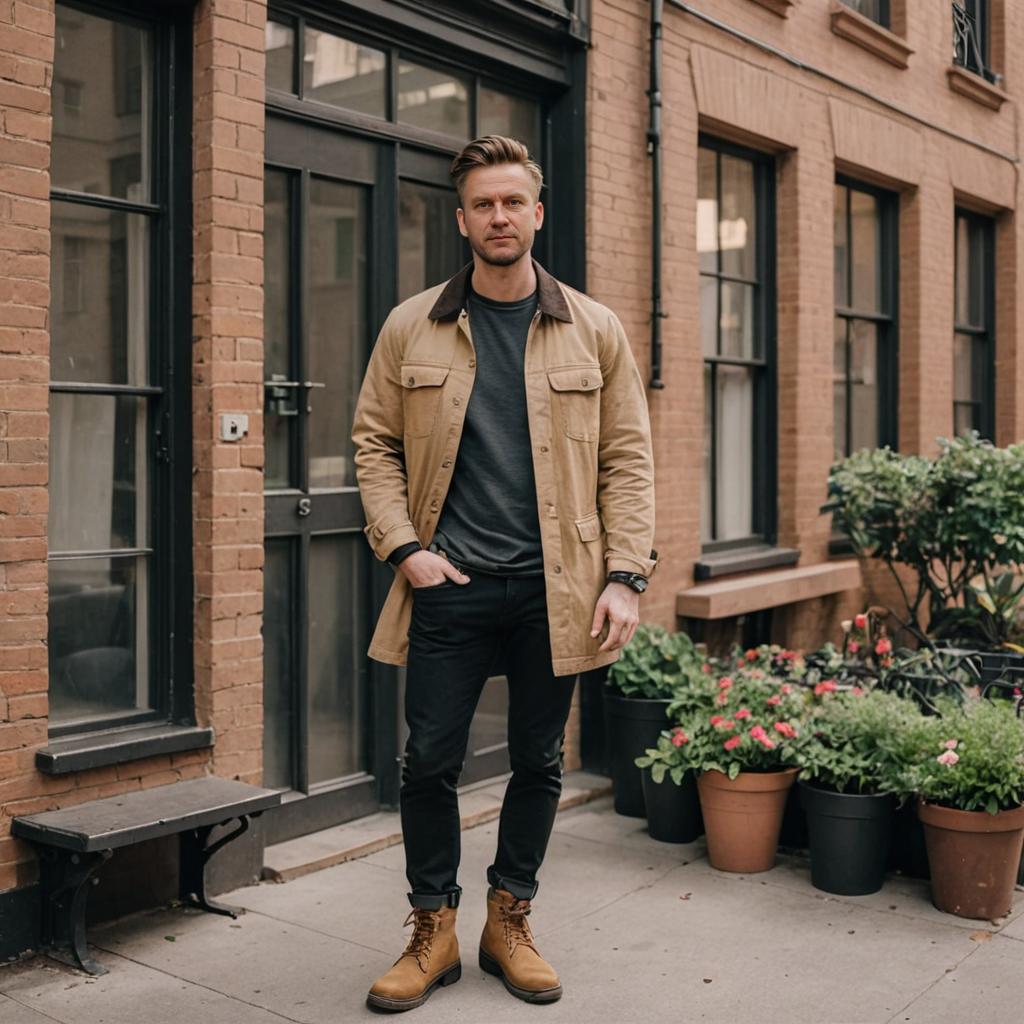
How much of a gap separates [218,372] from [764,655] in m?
2.93

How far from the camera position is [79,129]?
15.2 ft

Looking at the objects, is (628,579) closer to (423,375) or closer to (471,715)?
(471,715)

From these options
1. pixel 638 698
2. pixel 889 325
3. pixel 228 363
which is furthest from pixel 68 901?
pixel 889 325

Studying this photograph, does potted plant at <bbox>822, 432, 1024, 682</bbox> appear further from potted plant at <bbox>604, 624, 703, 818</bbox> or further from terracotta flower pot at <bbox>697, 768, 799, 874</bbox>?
terracotta flower pot at <bbox>697, 768, 799, 874</bbox>

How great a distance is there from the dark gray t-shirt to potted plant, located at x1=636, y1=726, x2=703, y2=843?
1.91m

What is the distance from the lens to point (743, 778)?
5230mm

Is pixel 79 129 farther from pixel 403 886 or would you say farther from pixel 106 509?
pixel 403 886

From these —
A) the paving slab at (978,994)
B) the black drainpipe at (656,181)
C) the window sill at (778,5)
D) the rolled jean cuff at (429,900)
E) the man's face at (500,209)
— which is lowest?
the paving slab at (978,994)

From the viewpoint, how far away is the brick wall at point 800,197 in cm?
685

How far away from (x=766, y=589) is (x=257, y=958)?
411cm

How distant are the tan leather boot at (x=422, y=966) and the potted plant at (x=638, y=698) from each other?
2.14 m

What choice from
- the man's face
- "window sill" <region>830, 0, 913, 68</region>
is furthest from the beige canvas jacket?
"window sill" <region>830, 0, 913, 68</region>

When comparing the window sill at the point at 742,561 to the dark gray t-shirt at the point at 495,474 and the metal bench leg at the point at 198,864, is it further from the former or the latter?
the dark gray t-shirt at the point at 495,474

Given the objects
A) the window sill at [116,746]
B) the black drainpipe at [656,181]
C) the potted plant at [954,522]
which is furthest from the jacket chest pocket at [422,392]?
the potted plant at [954,522]
